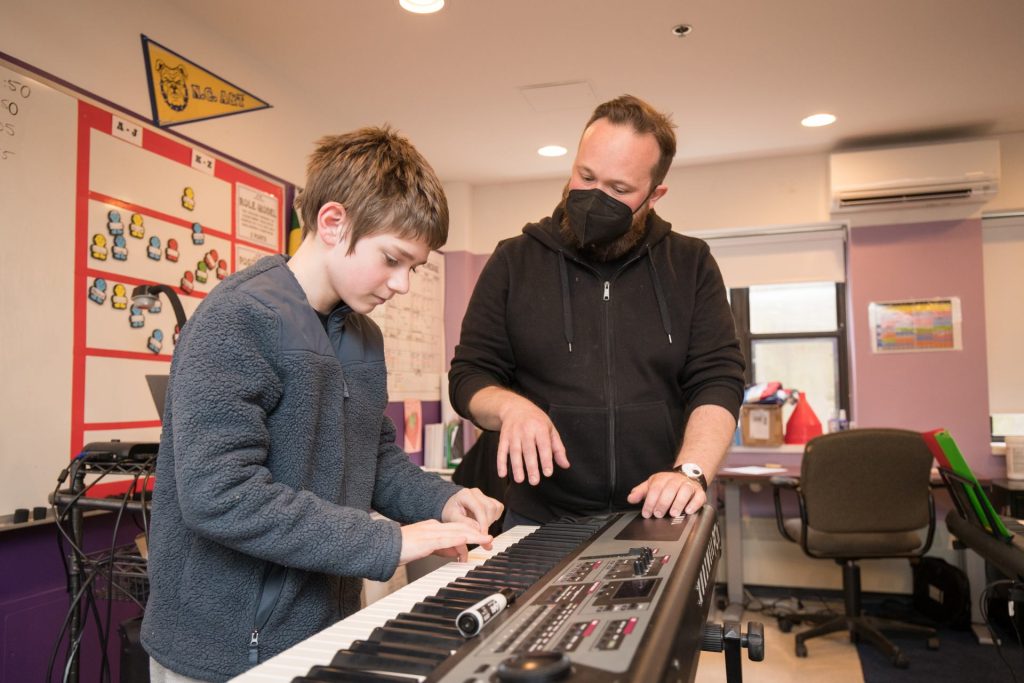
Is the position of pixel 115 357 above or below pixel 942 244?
below

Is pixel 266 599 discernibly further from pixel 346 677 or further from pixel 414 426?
pixel 414 426

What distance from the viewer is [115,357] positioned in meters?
2.33

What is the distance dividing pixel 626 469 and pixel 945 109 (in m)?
3.40

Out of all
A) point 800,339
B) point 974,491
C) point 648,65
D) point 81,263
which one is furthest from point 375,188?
point 800,339

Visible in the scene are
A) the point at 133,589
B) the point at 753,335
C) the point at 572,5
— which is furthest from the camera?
the point at 753,335

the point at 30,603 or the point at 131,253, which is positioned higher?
the point at 131,253

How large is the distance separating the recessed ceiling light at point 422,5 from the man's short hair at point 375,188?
5.89ft

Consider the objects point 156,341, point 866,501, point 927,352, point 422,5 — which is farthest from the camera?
point 927,352

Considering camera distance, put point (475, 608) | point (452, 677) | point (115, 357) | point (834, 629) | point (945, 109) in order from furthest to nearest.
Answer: point (945, 109) < point (834, 629) < point (115, 357) < point (475, 608) < point (452, 677)

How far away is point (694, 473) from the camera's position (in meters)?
1.19

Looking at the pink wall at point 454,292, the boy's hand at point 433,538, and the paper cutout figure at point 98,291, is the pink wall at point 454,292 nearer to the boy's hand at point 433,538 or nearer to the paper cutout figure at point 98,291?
the paper cutout figure at point 98,291

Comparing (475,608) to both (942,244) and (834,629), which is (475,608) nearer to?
(834,629)

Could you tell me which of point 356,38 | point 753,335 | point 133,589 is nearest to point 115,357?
point 133,589

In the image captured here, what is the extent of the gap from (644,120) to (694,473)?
0.65 m
